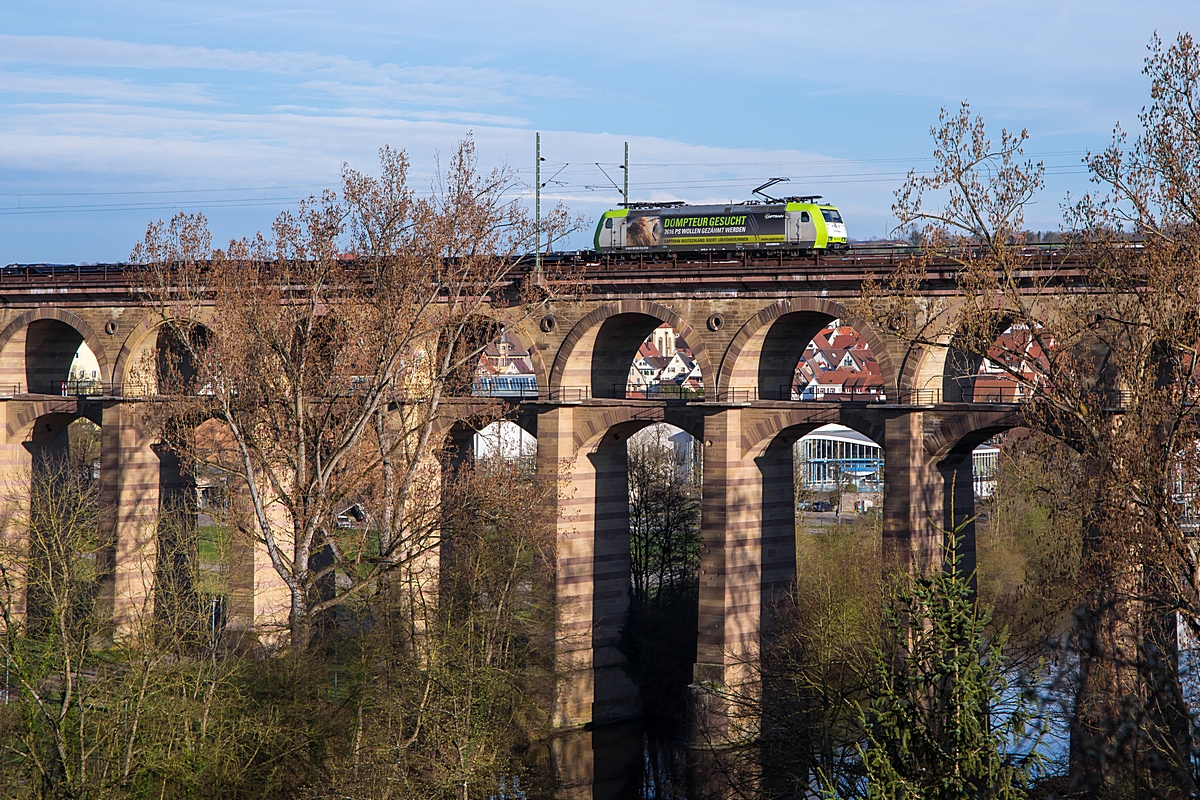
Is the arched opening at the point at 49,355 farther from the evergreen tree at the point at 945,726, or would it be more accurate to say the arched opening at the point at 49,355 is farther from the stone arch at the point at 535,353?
the evergreen tree at the point at 945,726

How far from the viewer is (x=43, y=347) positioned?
5503cm

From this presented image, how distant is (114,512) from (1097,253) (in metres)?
37.1

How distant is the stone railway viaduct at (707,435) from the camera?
129 ft

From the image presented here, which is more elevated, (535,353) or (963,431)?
(535,353)

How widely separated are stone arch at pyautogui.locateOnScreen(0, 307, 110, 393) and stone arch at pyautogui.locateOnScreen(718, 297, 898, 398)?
24792 mm

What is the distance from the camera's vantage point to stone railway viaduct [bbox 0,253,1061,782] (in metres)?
39.2

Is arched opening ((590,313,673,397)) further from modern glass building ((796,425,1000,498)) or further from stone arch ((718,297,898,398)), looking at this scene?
modern glass building ((796,425,1000,498))

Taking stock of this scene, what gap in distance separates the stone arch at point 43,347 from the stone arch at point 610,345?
61.4 feet

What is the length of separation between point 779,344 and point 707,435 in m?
3.69

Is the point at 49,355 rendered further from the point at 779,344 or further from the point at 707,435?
the point at 779,344

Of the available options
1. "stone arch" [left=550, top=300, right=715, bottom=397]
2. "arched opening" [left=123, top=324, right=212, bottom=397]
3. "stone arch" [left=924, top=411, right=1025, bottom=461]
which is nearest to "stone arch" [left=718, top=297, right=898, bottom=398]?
"stone arch" [left=550, top=300, right=715, bottom=397]

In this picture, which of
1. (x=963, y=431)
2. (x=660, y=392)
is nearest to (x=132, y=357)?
(x=660, y=392)

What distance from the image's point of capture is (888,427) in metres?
39.1

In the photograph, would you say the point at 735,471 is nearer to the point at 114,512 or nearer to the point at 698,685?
the point at 698,685
